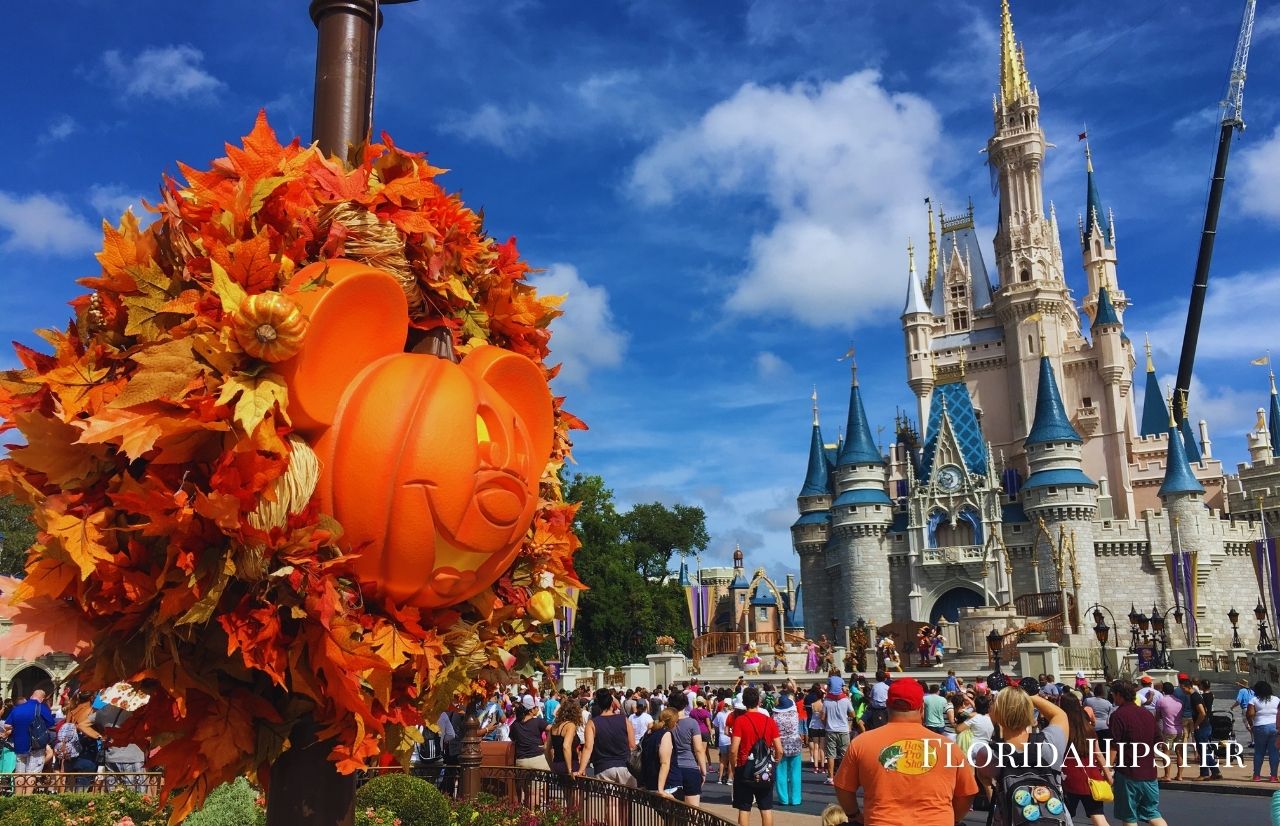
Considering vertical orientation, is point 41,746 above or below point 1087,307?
below

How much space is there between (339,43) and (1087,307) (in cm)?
6853

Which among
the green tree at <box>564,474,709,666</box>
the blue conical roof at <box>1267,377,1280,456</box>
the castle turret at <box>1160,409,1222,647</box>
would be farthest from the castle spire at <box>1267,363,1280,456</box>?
the green tree at <box>564,474,709,666</box>

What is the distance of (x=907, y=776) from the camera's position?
178 inches

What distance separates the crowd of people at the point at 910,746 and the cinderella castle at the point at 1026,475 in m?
30.8

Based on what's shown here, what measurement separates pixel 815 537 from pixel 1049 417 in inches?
563

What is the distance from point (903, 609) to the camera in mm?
52375

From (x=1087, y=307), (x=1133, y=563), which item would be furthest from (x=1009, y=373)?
(x=1133, y=563)

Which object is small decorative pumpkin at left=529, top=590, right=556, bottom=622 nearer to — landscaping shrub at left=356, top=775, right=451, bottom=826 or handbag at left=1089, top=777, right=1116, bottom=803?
landscaping shrub at left=356, top=775, right=451, bottom=826

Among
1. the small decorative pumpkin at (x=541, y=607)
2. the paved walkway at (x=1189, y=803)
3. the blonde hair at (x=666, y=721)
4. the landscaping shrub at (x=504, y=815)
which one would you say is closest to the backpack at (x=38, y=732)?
the landscaping shrub at (x=504, y=815)

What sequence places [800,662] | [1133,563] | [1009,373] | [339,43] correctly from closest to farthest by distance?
[339,43]
[800,662]
[1133,563]
[1009,373]

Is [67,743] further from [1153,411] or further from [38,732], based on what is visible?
[1153,411]

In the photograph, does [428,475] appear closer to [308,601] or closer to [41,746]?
[308,601]

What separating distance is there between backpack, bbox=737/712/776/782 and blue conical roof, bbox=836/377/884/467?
4672 centimetres

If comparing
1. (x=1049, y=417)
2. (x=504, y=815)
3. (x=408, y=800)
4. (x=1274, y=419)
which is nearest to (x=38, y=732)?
(x=408, y=800)
